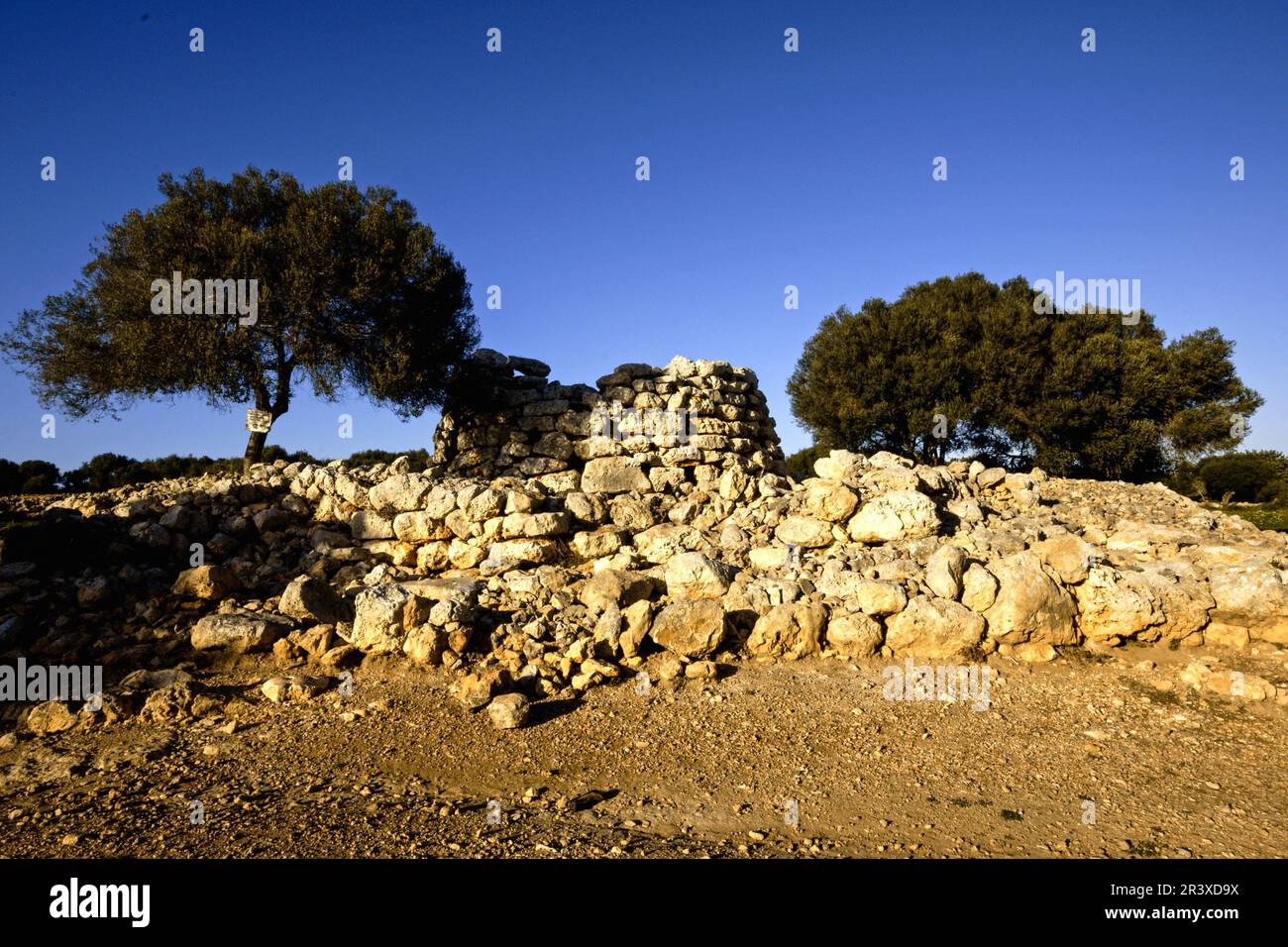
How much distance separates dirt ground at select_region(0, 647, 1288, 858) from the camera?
4309mm

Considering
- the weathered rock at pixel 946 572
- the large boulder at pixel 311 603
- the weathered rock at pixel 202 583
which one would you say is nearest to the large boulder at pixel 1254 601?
the weathered rock at pixel 946 572

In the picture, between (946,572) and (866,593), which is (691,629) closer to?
(866,593)

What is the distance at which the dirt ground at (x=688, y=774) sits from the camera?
14.1 feet

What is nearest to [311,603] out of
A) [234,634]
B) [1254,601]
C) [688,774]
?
[234,634]

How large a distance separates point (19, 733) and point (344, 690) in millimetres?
2643

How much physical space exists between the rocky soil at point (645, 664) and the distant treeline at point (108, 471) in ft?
15.7

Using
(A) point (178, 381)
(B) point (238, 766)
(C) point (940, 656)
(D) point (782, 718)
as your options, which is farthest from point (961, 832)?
(A) point (178, 381)

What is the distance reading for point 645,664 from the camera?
7508 mm

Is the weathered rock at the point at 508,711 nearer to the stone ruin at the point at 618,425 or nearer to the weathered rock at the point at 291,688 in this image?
the weathered rock at the point at 291,688

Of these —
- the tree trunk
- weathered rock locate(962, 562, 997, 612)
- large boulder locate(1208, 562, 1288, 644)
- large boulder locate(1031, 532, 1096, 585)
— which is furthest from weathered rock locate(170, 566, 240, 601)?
large boulder locate(1208, 562, 1288, 644)

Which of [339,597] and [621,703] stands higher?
[339,597]

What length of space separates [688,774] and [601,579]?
345 cm

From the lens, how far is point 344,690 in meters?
6.86
